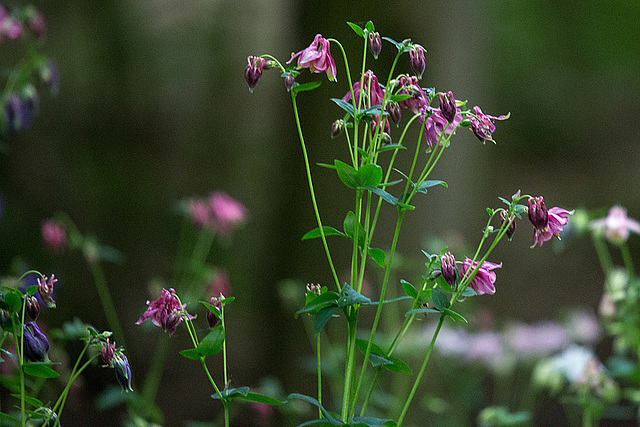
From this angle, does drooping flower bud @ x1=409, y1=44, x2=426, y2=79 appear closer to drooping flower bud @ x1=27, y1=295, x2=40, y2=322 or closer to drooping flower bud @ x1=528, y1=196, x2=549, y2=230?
drooping flower bud @ x1=528, y1=196, x2=549, y2=230

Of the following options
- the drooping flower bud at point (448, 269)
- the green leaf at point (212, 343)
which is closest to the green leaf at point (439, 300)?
the drooping flower bud at point (448, 269)

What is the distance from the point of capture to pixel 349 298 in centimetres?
66

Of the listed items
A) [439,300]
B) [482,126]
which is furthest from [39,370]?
[482,126]

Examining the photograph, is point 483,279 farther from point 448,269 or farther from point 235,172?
point 235,172

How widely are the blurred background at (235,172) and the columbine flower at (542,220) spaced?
105 centimetres

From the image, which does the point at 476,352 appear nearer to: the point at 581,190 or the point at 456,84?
the point at 456,84

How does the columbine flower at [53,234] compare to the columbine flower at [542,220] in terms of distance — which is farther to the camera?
the columbine flower at [53,234]

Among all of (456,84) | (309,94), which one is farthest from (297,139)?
(456,84)

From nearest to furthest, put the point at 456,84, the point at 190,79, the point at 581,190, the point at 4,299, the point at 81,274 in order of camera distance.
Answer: the point at 4,299 < the point at 456,84 < the point at 81,274 < the point at 190,79 < the point at 581,190

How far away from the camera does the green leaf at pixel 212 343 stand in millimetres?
681

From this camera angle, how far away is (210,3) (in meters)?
3.93

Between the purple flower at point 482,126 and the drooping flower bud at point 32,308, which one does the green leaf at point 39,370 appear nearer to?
the drooping flower bud at point 32,308

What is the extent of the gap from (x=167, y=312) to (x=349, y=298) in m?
0.22

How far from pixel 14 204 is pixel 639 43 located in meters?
6.26
